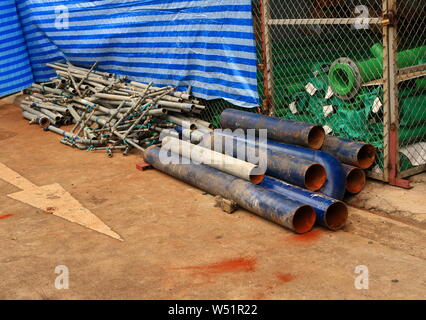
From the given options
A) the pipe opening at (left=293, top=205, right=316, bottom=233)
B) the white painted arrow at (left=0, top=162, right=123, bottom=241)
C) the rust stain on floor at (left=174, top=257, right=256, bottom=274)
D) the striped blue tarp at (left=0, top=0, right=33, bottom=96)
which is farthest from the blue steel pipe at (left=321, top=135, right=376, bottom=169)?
the striped blue tarp at (left=0, top=0, right=33, bottom=96)

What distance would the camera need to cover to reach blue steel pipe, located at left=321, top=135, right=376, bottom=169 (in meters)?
6.01

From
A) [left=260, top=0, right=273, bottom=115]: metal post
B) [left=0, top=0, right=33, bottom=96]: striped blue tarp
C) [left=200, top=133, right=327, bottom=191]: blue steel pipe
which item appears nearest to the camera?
[left=200, top=133, right=327, bottom=191]: blue steel pipe

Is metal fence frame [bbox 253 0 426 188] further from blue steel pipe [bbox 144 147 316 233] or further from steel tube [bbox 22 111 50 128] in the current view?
steel tube [bbox 22 111 50 128]

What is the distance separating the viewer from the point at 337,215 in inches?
214

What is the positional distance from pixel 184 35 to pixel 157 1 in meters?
0.86

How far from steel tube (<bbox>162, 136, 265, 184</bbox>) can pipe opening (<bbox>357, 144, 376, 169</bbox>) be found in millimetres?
1145

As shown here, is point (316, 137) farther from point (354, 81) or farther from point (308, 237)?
point (308, 237)

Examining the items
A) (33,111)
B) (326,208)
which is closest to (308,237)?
(326,208)

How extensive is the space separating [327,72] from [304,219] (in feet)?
8.17

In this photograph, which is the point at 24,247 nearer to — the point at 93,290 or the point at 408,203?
the point at 93,290

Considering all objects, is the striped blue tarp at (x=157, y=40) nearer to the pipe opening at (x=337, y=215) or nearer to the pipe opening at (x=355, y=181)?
the pipe opening at (x=355, y=181)

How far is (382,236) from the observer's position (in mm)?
5172

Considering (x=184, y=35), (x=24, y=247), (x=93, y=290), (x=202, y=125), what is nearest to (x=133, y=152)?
(x=202, y=125)

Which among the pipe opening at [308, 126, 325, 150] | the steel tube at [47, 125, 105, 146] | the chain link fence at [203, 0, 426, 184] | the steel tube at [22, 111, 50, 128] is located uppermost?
the chain link fence at [203, 0, 426, 184]
